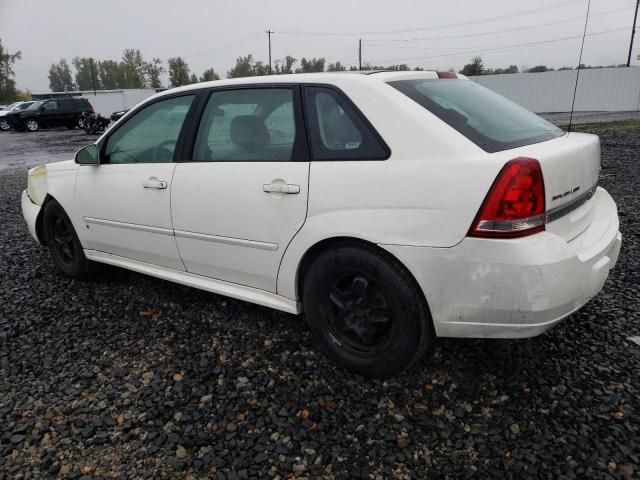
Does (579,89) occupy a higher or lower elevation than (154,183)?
higher

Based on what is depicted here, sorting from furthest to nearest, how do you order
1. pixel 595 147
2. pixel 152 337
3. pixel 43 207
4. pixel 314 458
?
1. pixel 43 207
2. pixel 152 337
3. pixel 595 147
4. pixel 314 458

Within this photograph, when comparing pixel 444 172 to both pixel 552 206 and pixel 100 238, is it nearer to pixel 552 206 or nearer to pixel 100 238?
pixel 552 206

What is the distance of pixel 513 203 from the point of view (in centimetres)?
202

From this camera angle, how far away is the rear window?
2264mm

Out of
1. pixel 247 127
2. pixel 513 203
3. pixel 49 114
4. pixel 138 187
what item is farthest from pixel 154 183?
pixel 49 114

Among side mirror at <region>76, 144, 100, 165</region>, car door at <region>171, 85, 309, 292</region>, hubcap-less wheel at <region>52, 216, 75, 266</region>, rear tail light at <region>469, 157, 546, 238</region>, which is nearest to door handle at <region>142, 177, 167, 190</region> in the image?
car door at <region>171, 85, 309, 292</region>

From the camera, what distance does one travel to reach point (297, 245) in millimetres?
2562

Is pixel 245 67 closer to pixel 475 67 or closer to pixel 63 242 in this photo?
pixel 475 67

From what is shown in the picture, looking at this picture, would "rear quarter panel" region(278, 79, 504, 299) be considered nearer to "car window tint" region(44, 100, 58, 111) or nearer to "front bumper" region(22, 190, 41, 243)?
"front bumper" region(22, 190, 41, 243)

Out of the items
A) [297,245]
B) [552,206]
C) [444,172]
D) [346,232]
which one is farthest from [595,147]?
[297,245]

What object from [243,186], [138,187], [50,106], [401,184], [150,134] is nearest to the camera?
[401,184]

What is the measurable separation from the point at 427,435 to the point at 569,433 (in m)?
0.62

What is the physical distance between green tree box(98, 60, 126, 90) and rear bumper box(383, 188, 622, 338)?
124450 mm

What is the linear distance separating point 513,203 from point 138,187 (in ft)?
7.86
